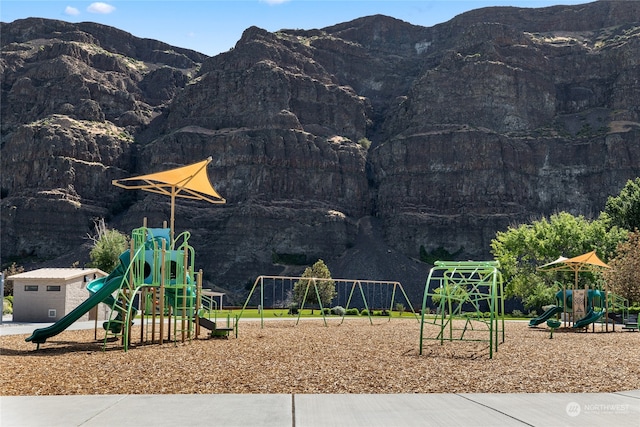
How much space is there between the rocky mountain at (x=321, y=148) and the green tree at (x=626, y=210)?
4173cm

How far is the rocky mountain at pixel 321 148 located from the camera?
11519 centimetres

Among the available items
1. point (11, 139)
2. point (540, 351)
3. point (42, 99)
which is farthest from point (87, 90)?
point (540, 351)

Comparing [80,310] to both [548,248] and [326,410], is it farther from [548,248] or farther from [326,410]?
[548,248]

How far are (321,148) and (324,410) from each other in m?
120

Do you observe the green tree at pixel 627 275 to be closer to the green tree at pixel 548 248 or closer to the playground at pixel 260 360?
the green tree at pixel 548 248

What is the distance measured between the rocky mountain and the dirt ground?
278 ft

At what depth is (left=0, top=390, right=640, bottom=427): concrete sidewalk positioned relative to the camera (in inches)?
363

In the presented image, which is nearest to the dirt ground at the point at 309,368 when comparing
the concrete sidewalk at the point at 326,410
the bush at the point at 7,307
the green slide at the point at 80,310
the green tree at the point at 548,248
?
the green slide at the point at 80,310

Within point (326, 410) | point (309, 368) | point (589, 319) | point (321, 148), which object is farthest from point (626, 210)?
point (321, 148)

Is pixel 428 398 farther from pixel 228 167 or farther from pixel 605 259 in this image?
pixel 228 167

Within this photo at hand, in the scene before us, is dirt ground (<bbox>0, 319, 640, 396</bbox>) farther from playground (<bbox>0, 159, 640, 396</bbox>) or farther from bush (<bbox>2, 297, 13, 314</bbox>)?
bush (<bbox>2, 297, 13, 314</bbox>)

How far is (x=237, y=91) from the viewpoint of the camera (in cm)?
13262

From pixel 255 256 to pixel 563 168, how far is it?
6144 cm

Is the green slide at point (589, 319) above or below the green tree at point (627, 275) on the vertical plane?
below
